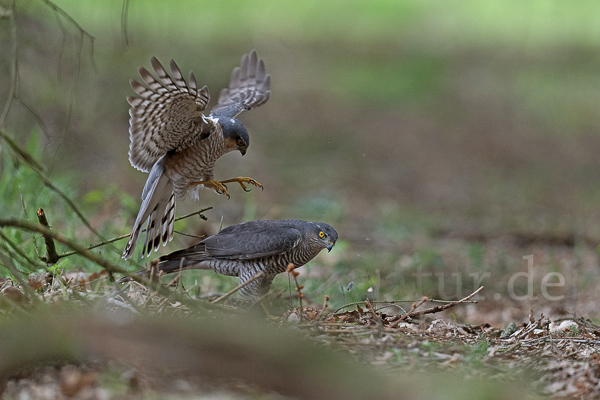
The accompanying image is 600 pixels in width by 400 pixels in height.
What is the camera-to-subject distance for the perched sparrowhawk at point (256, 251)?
14.9 feet

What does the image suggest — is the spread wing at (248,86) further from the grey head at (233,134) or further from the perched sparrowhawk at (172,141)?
the grey head at (233,134)

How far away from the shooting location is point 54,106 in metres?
10.3

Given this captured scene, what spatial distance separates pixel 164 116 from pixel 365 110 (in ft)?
38.9

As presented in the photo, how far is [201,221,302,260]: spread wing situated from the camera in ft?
14.8

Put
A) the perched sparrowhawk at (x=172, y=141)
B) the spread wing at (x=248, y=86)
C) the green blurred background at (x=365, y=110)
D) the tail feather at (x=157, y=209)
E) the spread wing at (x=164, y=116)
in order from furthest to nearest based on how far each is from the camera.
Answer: the green blurred background at (x=365, y=110), the spread wing at (x=248, y=86), the tail feather at (x=157, y=209), the perched sparrowhawk at (x=172, y=141), the spread wing at (x=164, y=116)

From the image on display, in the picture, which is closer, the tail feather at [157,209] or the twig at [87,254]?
the twig at [87,254]

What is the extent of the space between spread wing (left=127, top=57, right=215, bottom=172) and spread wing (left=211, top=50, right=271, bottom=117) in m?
0.97

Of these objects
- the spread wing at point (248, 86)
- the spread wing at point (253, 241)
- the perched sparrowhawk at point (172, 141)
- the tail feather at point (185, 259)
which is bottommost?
the tail feather at point (185, 259)

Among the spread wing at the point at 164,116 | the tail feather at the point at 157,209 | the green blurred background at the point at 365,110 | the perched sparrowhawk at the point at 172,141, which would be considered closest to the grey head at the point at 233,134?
the perched sparrowhawk at the point at 172,141

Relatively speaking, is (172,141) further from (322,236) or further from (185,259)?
(322,236)

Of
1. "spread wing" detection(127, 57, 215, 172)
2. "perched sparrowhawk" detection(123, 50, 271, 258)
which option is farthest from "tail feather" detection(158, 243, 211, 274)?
"spread wing" detection(127, 57, 215, 172)

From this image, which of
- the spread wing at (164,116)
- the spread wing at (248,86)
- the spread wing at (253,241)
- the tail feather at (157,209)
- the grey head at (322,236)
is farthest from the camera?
the spread wing at (248,86)

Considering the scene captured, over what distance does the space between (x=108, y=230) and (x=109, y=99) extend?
680 centimetres

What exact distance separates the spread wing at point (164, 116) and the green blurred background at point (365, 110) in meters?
1.59
